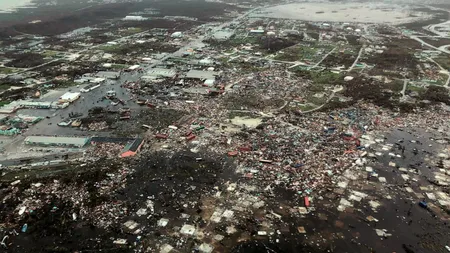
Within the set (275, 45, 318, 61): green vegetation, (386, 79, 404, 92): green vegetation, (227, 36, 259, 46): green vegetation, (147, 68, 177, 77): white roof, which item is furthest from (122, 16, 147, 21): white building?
(386, 79, 404, 92): green vegetation

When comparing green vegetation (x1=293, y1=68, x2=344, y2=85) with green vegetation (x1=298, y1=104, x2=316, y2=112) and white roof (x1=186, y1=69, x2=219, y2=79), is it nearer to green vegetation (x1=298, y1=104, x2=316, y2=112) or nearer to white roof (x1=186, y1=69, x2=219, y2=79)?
green vegetation (x1=298, y1=104, x2=316, y2=112)

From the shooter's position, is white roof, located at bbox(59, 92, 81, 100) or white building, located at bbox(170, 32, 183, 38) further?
white building, located at bbox(170, 32, 183, 38)

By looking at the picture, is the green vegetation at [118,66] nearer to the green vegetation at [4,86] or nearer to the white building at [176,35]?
the green vegetation at [4,86]

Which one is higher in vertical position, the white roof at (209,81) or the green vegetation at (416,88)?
the white roof at (209,81)

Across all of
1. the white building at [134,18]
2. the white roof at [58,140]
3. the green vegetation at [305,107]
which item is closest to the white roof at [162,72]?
the white roof at [58,140]

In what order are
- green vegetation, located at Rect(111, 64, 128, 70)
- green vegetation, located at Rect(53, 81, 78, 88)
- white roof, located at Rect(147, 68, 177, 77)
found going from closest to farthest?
green vegetation, located at Rect(53, 81, 78, 88) → white roof, located at Rect(147, 68, 177, 77) → green vegetation, located at Rect(111, 64, 128, 70)

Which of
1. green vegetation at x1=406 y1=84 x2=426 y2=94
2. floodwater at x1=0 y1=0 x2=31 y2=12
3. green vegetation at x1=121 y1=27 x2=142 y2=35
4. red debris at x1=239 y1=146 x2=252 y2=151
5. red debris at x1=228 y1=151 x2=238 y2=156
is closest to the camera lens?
red debris at x1=228 y1=151 x2=238 y2=156
